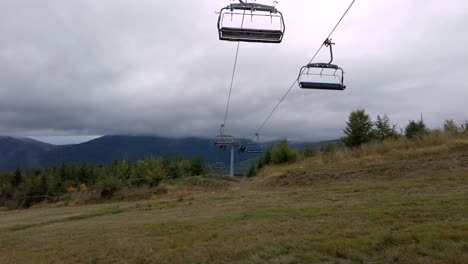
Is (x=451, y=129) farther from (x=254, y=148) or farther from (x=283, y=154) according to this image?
(x=283, y=154)

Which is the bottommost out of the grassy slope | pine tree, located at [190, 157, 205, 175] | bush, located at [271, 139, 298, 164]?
pine tree, located at [190, 157, 205, 175]

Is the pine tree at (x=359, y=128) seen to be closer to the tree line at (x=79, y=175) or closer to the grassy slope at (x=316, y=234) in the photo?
the tree line at (x=79, y=175)

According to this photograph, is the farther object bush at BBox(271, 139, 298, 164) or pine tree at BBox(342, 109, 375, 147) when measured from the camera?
bush at BBox(271, 139, 298, 164)

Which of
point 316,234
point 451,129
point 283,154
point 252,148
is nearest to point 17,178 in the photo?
point 283,154

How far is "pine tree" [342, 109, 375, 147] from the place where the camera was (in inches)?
2031

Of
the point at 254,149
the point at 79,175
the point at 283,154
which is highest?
the point at 254,149

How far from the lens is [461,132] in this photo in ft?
82.3

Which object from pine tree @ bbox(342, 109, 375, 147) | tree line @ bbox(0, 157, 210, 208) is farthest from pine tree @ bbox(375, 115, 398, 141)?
tree line @ bbox(0, 157, 210, 208)

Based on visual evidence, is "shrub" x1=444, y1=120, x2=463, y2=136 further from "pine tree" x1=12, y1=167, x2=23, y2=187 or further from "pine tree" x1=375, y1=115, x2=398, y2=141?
"pine tree" x1=12, y1=167, x2=23, y2=187

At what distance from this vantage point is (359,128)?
51.7 meters

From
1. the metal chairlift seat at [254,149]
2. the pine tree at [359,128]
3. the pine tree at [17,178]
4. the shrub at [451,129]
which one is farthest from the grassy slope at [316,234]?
the pine tree at [17,178]

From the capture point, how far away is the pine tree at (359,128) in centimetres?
5158

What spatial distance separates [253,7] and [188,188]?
24664 millimetres

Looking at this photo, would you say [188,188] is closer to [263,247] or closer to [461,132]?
[461,132]
